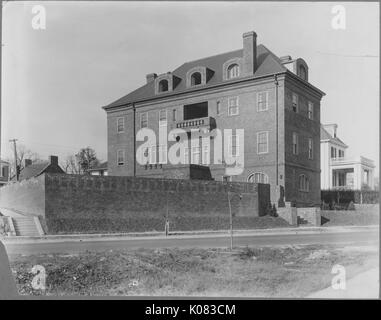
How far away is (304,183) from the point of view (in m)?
8.41

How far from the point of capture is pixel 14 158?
6340 millimetres

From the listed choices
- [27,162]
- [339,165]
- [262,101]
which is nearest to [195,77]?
[262,101]

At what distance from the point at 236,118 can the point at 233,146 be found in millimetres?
711

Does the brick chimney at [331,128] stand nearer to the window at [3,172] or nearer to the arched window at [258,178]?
the arched window at [258,178]

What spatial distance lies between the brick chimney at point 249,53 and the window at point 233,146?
131 centimetres

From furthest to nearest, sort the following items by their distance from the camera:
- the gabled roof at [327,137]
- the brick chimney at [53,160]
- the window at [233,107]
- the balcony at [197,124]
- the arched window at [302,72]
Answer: the window at [233,107] < the balcony at [197,124] < the gabled roof at [327,137] < the arched window at [302,72] < the brick chimney at [53,160]

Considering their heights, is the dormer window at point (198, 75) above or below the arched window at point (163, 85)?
above

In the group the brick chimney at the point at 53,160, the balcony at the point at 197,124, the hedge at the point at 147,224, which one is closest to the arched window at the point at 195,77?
the balcony at the point at 197,124

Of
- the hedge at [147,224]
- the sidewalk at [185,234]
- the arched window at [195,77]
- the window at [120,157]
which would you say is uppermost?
the arched window at [195,77]

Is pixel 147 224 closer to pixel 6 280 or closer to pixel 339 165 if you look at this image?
pixel 6 280

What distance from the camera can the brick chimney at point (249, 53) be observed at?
6395mm

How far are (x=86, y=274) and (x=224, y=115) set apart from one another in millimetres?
Answer: 3473

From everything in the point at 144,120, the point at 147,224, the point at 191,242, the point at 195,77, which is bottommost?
the point at 191,242

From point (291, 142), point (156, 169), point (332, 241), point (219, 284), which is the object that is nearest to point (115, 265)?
point (219, 284)
